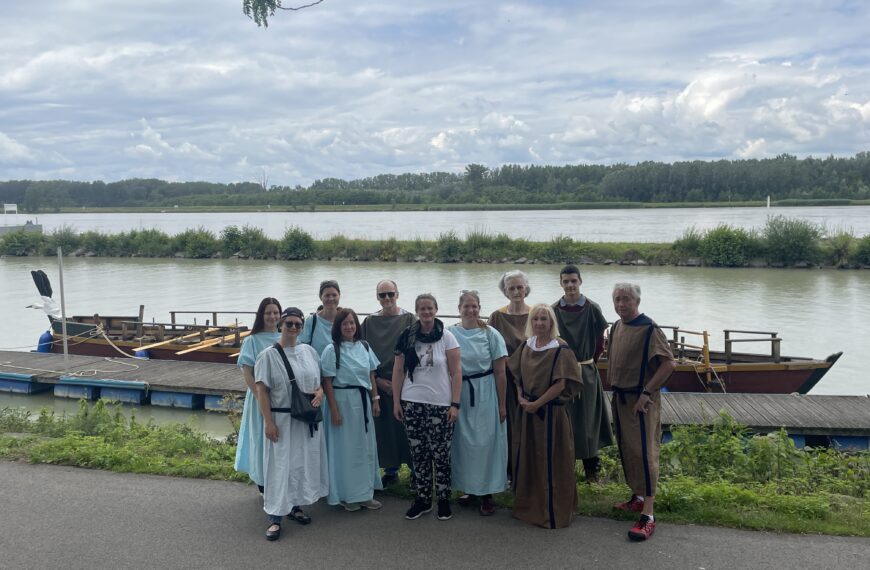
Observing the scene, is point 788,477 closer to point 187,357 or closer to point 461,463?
point 461,463

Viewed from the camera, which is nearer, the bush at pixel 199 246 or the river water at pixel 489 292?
A: the river water at pixel 489 292

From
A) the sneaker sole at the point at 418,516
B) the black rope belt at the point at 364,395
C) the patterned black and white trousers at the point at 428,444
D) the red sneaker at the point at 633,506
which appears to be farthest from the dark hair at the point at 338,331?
the red sneaker at the point at 633,506

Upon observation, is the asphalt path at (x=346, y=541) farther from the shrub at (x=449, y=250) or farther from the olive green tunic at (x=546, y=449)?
the shrub at (x=449, y=250)

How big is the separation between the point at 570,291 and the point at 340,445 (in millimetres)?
2062

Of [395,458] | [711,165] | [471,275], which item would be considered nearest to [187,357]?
[395,458]

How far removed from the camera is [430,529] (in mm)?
4848

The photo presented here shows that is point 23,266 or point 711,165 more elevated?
point 711,165

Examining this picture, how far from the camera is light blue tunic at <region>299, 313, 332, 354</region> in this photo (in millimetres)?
5500

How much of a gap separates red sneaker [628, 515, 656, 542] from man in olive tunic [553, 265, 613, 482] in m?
1.09

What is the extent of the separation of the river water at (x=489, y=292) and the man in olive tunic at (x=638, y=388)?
34.8 feet

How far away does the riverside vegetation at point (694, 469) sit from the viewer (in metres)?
4.89

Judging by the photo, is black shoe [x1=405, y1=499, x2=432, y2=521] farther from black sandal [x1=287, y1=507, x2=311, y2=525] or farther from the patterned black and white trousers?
black sandal [x1=287, y1=507, x2=311, y2=525]

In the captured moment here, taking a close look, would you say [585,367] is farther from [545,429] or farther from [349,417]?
[349,417]

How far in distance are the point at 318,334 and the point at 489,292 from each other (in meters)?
22.4
